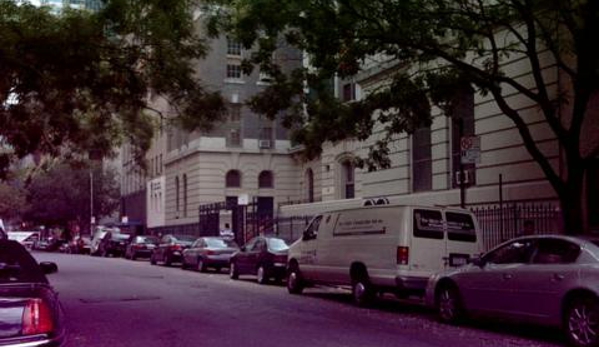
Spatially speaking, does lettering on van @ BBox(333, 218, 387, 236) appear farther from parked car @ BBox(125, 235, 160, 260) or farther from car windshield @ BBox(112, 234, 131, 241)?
car windshield @ BBox(112, 234, 131, 241)

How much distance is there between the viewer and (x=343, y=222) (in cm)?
1711

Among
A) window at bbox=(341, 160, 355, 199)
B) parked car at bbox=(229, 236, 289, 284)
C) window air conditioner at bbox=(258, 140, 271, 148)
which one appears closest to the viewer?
parked car at bbox=(229, 236, 289, 284)

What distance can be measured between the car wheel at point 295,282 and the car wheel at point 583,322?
9.47m

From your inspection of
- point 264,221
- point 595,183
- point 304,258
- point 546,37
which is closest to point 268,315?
point 304,258

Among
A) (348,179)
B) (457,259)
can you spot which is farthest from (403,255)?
(348,179)

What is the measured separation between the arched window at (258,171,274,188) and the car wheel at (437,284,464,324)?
39712mm

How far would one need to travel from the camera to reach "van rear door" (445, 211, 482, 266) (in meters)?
15.1

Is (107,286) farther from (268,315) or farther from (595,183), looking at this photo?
(595,183)

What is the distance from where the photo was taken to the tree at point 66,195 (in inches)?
2675

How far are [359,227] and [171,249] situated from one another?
19.3 m

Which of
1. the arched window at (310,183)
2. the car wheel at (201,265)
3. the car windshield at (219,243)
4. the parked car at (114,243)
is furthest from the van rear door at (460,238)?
the arched window at (310,183)

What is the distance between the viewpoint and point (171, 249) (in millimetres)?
34250

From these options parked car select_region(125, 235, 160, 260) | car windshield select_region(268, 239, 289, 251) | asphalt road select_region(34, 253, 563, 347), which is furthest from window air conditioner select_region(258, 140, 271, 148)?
asphalt road select_region(34, 253, 563, 347)

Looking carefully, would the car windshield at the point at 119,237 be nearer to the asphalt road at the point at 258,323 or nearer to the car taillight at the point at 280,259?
the car taillight at the point at 280,259
